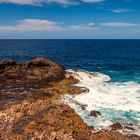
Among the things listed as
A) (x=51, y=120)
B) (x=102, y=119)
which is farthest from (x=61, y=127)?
(x=102, y=119)

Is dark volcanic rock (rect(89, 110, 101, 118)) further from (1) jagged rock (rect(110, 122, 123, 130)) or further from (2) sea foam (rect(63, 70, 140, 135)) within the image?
(1) jagged rock (rect(110, 122, 123, 130))

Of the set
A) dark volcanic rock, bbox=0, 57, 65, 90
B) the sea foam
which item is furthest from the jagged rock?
dark volcanic rock, bbox=0, 57, 65, 90

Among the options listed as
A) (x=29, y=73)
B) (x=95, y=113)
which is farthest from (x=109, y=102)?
(x=29, y=73)

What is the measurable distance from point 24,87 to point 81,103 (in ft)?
44.1

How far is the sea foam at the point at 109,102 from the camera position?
36.2m

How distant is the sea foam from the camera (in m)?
36.2

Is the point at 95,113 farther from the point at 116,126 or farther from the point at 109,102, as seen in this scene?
the point at 109,102

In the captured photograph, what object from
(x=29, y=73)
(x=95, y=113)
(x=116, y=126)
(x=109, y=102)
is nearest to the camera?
(x=116, y=126)

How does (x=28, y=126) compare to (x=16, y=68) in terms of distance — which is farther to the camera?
(x=16, y=68)

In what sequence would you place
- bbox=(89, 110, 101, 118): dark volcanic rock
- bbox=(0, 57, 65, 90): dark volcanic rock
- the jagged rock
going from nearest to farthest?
1. the jagged rock
2. bbox=(89, 110, 101, 118): dark volcanic rock
3. bbox=(0, 57, 65, 90): dark volcanic rock

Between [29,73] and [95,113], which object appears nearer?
[95,113]

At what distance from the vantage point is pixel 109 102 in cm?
4484

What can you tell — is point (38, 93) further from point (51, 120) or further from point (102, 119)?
point (51, 120)

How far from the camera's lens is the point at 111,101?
45.5 meters
